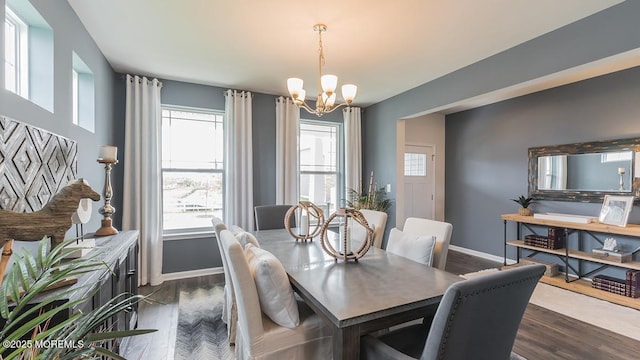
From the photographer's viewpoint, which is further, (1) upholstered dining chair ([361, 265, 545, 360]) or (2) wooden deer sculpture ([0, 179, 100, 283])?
(2) wooden deer sculpture ([0, 179, 100, 283])

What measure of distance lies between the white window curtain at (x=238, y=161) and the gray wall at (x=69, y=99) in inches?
55.2

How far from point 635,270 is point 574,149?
1533 millimetres

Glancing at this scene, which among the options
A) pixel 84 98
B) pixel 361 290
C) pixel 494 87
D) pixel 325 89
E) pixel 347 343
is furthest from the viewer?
pixel 494 87

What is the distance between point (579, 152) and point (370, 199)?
281 centimetres

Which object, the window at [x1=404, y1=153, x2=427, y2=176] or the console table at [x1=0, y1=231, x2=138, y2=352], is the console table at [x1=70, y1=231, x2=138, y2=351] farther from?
the window at [x1=404, y1=153, x2=427, y2=176]

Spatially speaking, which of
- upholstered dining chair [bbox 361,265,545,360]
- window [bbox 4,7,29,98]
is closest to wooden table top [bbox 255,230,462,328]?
upholstered dining chair [bbox 361,265,545,360]

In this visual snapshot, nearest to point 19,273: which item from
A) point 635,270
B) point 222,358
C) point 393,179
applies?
point 222,358

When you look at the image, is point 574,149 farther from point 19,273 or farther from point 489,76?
point 19,273

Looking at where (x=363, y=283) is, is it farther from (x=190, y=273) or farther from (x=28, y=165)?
(x=190, y=273)

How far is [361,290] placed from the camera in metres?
1.51

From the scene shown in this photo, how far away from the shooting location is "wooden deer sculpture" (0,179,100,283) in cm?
115

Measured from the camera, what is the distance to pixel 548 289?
3.46m

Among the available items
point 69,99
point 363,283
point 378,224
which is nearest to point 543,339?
point 378,224

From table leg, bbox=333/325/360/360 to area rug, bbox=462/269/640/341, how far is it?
2.66m
